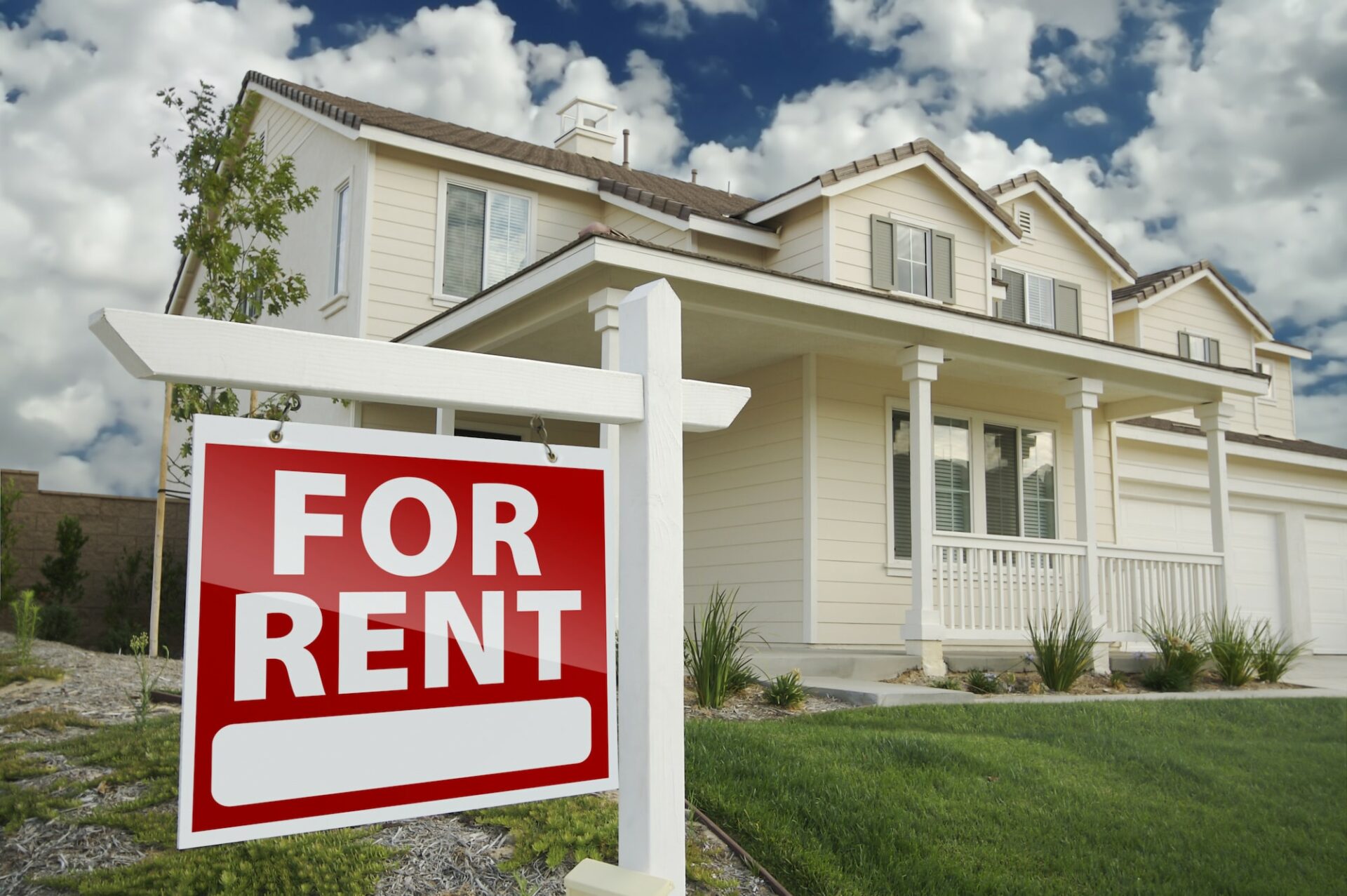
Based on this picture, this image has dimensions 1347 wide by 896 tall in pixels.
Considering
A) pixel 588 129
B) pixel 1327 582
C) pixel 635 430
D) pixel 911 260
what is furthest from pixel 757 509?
pixel 1327 582

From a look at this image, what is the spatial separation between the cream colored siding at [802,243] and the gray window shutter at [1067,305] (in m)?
4.51

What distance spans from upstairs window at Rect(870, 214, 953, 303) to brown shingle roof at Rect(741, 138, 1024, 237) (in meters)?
0.57

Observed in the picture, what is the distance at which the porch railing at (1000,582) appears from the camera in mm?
9445

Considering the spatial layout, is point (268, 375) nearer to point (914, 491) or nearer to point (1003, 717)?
point (1003, 717)

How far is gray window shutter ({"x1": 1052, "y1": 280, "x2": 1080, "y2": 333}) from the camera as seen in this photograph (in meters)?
14.4

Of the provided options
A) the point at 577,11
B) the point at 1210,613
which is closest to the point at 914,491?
the point at 1210,613

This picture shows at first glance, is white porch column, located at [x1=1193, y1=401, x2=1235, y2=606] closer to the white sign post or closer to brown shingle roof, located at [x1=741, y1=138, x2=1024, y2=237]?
brown shingle roof, located at [x1=741, y1=138, x2=1024, y2=237]

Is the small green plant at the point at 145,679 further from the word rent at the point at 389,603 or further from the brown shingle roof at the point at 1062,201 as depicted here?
the brown shingle roof at the point at 1062,201

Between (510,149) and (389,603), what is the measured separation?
41.3 ft

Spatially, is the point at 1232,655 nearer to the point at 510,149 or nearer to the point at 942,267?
the point at 942,267

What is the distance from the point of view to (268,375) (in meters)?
Answer: 1.83

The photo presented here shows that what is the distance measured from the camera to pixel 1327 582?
16625 millimetres

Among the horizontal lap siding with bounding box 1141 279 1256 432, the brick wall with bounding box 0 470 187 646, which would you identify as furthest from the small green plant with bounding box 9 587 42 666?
the horizontal lap siding with bounding box 1141 279 1256 432

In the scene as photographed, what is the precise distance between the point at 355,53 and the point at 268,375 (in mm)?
13721
